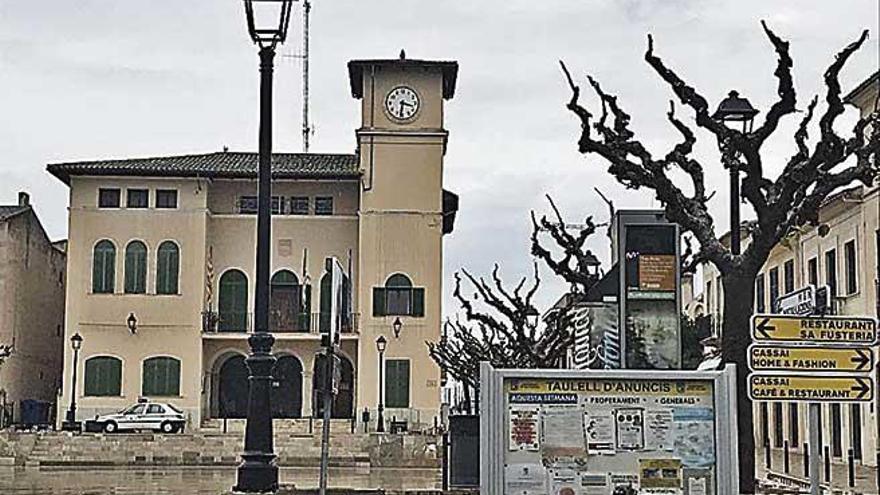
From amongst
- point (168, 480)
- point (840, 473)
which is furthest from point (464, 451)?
point (840, 473)

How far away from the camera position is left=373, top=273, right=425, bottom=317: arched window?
5806 cm

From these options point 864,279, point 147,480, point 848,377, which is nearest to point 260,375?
Answer: point 848,377

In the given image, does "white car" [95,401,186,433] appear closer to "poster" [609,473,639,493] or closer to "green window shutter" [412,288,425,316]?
"green window shutter" [412,288,425,316]

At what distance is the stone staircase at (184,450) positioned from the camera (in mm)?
44719

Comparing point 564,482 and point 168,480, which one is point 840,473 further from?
point 564,482

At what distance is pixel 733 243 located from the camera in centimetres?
1619

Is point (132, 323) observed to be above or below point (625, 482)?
above

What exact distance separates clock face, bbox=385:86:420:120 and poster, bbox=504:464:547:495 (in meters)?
49.2

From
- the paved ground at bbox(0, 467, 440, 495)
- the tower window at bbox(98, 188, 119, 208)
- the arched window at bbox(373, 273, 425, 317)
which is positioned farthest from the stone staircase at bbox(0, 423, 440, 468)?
the tower window at bbox(98, 188, 119, 208)

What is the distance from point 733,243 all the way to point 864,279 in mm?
26514

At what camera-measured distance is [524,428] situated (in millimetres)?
10641

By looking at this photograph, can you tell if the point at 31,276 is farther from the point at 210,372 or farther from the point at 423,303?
the point at 423,303

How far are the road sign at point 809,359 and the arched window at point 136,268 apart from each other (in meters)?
50.2

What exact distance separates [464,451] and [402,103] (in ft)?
127
